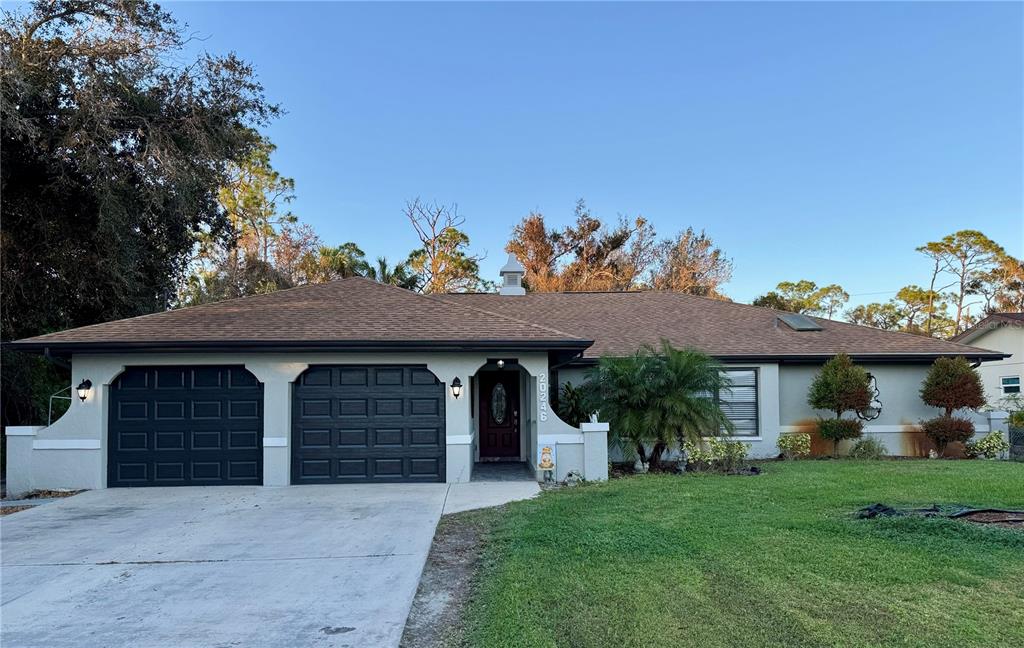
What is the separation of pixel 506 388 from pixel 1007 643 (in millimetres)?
10673

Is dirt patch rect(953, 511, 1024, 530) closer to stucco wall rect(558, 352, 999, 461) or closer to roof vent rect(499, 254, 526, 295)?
stucco wall rect(558, 352, 999, 461)

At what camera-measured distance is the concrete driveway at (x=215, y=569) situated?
4.28 meters

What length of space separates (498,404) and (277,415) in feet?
16.4

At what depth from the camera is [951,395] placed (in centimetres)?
1288

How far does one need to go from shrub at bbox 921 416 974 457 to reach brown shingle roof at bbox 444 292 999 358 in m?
1.43

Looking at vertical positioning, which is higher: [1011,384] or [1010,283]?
[1010,283]

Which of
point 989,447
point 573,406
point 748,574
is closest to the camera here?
point 748,574

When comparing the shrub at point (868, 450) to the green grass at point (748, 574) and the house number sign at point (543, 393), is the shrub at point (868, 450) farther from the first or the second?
the house number sign at point (543, 393)

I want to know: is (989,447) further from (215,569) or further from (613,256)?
(613,256)

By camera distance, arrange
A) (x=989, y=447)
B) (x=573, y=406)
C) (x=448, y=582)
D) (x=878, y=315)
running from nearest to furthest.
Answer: (x=448, y=582)
(x=573, y=406)
(x=989, y=447)
(x=878, y=315)

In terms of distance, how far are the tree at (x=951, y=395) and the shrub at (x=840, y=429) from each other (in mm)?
1590

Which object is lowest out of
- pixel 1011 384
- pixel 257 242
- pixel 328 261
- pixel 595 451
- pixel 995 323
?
pixel 595 451

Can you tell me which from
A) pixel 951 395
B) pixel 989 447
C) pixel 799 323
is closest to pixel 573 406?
pixel 799 323

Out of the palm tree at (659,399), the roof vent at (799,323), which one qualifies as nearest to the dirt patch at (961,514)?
the palm tree at (659,399)
